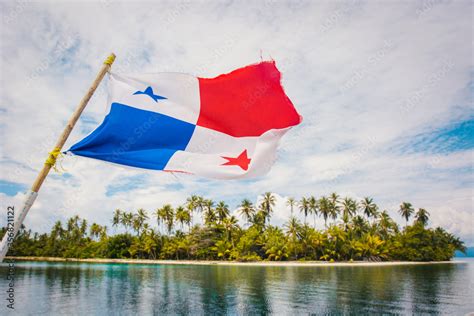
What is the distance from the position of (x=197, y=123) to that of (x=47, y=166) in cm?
277

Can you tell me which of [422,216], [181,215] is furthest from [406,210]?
[181,215]

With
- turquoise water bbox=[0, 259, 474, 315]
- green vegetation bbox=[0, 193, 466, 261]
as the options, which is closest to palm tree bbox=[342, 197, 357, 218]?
green vegetation bbox=[0, 193, 466, 261]

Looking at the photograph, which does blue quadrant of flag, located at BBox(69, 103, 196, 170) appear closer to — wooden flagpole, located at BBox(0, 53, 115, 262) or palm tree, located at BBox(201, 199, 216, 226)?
wooden flagpole, located at BBox(0, 53, 115, 262)

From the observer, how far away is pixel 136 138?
19.1 ft

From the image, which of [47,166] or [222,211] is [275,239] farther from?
[47,166]

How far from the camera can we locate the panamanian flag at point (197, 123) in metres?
5.75

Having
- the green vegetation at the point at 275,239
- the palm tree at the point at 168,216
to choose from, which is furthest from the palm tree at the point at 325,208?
the palm tree at the point at 168,216

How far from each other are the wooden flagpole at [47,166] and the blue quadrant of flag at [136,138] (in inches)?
31.2

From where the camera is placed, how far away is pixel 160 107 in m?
6.12

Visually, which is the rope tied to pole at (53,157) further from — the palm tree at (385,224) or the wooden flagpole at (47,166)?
Answer: the palm tree at (385,224)

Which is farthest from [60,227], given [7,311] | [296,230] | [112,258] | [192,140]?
[192,140]

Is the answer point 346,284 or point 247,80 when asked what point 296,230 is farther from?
point 247,80

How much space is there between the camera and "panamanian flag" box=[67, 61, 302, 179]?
5746 millimetres

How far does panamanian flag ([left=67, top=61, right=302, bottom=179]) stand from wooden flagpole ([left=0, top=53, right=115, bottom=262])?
84cm
